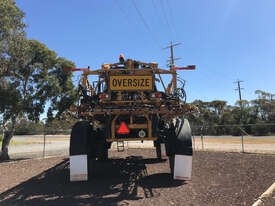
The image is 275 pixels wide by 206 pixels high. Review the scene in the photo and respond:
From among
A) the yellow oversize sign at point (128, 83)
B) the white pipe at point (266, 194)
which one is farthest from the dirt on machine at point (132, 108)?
the white pipe at point (266, 194)

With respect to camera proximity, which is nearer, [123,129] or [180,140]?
[123,129]

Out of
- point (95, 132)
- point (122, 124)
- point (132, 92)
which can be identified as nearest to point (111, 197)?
point (122, 124)

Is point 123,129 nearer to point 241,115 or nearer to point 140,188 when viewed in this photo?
point 140,188

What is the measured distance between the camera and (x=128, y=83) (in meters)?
5.09

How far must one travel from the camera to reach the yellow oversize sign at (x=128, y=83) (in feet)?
16.7

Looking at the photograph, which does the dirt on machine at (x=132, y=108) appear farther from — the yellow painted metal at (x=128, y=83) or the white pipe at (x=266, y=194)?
the white pipe at (x=266, y=194)

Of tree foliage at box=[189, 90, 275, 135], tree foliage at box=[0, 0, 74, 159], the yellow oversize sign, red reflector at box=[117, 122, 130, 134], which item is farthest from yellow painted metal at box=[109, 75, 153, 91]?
tree foliage at box=[189, 90, 275, 135]

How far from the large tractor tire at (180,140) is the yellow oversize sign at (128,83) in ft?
4.59

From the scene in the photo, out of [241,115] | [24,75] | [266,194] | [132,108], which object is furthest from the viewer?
[241,115]

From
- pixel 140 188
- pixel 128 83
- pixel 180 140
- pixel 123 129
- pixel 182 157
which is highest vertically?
pixel 128 83

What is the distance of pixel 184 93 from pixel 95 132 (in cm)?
309

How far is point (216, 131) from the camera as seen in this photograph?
132 feet

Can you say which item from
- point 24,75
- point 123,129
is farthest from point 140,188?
point 24,75

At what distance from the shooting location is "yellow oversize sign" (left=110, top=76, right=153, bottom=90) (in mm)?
5082
